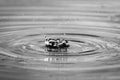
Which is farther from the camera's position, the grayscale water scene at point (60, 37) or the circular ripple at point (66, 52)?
the circular ripple at point (66, 52)

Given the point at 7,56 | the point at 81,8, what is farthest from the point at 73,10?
the point at 7,56

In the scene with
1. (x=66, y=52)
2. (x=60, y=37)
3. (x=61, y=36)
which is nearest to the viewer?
(x=66, y=52)

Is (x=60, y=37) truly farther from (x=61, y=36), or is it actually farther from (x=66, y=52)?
(x=66, y=52)

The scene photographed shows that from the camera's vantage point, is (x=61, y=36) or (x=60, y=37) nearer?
(x=60, y=37)

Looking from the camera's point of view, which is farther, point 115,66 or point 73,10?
point 73,10

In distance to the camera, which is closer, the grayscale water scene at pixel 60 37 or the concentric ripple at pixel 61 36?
the grayscale water scene at pixel 60 37

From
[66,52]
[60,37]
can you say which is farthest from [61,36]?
[66,52]

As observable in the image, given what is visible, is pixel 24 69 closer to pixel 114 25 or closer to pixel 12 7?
pixel 114 25

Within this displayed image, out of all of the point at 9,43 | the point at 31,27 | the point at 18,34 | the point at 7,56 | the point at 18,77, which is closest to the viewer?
the point at 18,77
